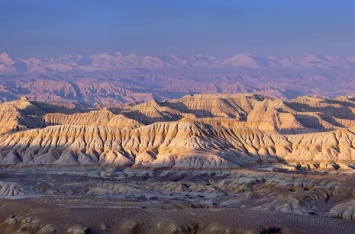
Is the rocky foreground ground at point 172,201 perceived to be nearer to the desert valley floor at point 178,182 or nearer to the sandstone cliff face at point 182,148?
the desert valley floor at point 178,182

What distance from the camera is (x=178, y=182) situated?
481ft

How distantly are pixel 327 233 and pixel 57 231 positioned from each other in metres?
26.8

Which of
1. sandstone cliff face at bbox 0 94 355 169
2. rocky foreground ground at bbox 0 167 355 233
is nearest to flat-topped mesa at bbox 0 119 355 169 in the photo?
sandstone cliff face at bbox 0 94 355 169

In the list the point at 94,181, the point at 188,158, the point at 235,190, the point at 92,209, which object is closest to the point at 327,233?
the point at 92,209

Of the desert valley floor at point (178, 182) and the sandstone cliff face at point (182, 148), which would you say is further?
the sandstone cliff face at point (182, 148)

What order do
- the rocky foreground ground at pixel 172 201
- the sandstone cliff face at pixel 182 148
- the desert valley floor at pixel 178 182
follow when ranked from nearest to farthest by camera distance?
the rocky foreground ground at pixel 172 201 < the desert valley floor at pixel 178 182 < the sandstone cliff face at pixel 182 148

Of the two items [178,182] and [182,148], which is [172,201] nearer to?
[178,182]

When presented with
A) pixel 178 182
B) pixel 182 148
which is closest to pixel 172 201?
pixel 178 182

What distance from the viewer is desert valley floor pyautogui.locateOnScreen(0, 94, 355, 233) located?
7862 cm

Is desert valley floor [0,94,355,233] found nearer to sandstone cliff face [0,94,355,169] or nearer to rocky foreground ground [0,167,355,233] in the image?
rocky foreground ground [0,167,355,233]

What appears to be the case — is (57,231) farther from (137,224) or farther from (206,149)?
(206,149)

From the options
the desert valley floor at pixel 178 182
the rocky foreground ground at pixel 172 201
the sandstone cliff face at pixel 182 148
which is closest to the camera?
the rocky foreground ground at pixel 172 201

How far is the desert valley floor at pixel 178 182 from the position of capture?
258 ft

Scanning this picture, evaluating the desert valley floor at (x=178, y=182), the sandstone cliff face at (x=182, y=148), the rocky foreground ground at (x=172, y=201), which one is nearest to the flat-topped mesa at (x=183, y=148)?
the sandstone cliff face at (x=182, y=148)
